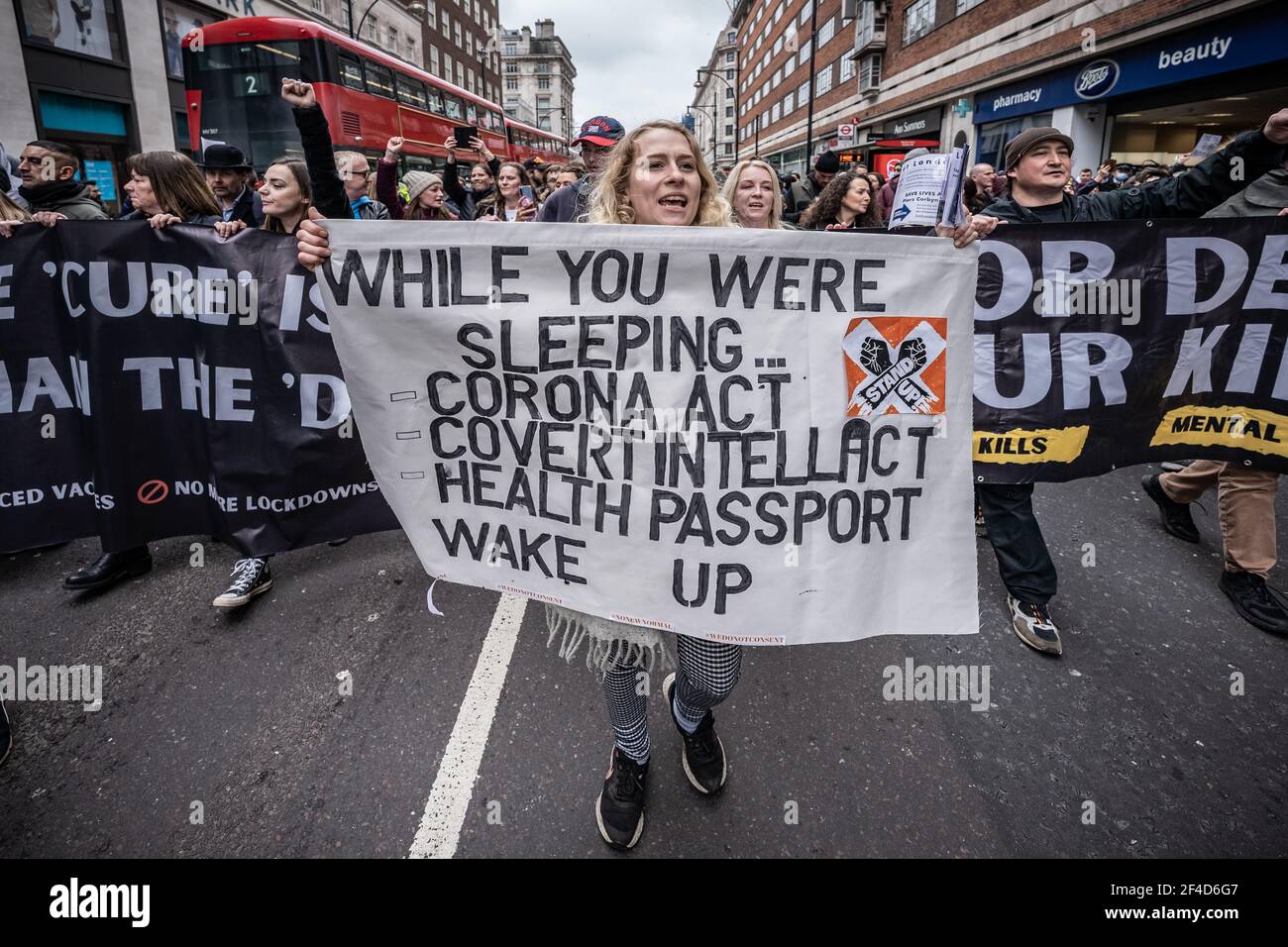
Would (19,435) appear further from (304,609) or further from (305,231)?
(305,231)

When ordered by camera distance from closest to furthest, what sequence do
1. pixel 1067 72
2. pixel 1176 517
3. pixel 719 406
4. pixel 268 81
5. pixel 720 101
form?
pixel 719 406
pixel 1176 517
pixel 268 81
pixel 1067 72
pixel 720 101

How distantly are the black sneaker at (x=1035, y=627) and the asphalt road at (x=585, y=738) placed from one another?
7 cm

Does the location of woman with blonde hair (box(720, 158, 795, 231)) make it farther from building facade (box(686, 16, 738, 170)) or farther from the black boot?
building facade (box(686, 16, 738, 170))

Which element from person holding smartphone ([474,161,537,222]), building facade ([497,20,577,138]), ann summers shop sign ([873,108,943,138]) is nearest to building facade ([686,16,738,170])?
building facade ([497,20,577,138])

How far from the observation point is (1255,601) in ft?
10.3

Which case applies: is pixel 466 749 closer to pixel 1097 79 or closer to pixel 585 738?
pixel 585 738

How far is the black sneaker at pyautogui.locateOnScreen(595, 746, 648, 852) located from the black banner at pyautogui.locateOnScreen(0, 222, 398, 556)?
180 cm

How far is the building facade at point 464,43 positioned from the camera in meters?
41.6

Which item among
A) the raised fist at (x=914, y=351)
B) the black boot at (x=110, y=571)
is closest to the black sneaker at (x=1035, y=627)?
the raised fist at (x=914, y=351)

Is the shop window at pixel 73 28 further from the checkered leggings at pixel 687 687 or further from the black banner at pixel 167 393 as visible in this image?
the checkered leggings at pixel 687 687

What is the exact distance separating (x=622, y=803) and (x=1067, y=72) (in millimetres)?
22967

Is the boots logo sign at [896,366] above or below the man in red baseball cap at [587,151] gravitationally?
below

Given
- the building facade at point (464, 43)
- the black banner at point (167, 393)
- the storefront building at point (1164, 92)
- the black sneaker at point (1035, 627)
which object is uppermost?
the building facade at point (464, 43)

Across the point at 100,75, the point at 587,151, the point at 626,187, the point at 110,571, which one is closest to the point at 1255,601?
the point at 626,187
